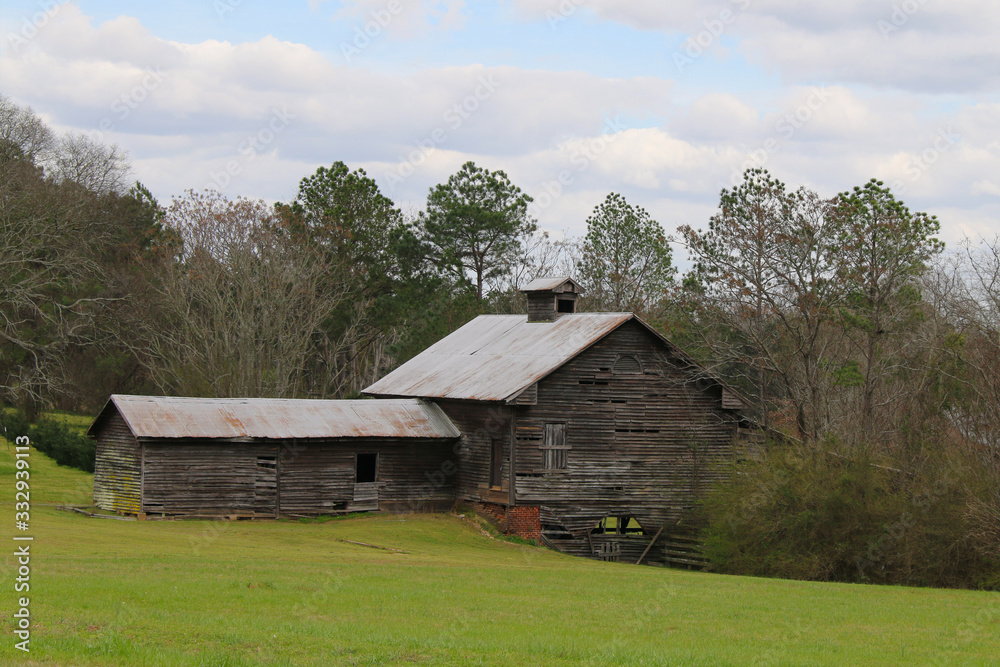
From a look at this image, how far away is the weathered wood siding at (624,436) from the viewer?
32406 mm

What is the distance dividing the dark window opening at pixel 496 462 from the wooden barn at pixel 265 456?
6.08ft

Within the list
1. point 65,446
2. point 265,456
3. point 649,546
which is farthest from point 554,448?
point 65,446

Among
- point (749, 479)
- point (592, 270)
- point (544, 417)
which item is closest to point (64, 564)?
point (544, 417)

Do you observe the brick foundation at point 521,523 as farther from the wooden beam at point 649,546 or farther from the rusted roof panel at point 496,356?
the wooden beam at point 649,546

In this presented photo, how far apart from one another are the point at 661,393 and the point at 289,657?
2487cm

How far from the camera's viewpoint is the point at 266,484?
31.8 meters

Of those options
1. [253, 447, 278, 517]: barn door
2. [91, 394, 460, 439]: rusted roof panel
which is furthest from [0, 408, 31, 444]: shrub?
[253, 447, 278, 517]: barn door

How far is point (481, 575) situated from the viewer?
2106cm

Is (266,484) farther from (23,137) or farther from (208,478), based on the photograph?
(23,137)

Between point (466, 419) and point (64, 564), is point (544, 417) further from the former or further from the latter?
point (64, 564)

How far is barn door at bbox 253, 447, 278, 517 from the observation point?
31.6m

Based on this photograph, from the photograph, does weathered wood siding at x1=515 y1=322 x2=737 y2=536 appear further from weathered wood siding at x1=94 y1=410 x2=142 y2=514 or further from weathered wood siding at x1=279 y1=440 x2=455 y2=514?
weathered wood siding at x1=94 y1=410 x2=142 y2=514

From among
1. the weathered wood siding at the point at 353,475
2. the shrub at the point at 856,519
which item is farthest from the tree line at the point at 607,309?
the weathered wood siding at the point at 353,475

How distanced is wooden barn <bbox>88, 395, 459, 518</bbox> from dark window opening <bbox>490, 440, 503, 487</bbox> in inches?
73.0
